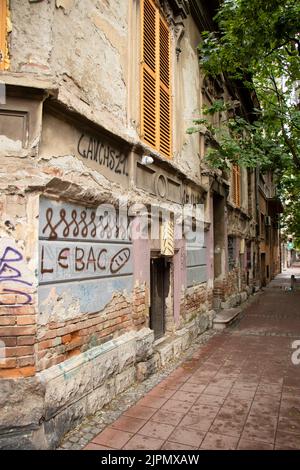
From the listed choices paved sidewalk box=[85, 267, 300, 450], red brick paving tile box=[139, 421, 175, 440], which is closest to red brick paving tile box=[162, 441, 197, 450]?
paved sidewalk box=[85, 267, 300, 450]

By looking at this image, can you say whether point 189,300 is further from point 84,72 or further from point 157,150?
point 84,72

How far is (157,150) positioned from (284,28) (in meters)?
2.48

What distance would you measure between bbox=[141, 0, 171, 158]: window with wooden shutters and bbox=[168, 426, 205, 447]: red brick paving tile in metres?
4.01

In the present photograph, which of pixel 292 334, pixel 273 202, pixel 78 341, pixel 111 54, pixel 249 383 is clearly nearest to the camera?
pixel 78 341

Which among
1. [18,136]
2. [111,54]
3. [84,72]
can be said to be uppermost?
[111,54]

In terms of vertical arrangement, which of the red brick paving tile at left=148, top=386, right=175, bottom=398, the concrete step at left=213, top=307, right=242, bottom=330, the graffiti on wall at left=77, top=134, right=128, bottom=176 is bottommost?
the red brick paving tile at left=148, top=386, right=175, bottom=398

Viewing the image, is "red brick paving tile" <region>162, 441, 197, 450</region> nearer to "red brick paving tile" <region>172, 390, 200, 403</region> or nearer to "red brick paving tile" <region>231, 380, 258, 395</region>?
"red brick paving tile" <region>172, 390, 200, 403</region>

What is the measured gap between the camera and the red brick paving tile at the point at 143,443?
3.58 meters

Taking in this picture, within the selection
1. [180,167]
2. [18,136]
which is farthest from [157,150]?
[18,136]

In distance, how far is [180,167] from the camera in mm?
7328

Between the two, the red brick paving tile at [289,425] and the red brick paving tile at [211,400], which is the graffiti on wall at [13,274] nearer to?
the red brick paving tile at [211,400]

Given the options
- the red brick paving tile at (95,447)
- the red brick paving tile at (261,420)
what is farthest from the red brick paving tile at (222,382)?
the red brick paving tile at (95,447)

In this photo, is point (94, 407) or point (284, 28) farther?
point (284, 28)

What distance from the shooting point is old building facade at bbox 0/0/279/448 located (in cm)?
340
